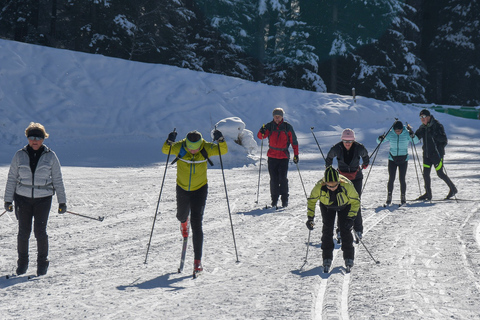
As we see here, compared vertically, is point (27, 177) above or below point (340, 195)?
above

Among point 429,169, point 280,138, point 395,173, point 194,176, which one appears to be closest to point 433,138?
point 429,169

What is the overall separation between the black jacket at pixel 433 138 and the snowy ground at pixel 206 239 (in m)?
1.14

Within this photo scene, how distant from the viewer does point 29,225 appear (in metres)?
6.82

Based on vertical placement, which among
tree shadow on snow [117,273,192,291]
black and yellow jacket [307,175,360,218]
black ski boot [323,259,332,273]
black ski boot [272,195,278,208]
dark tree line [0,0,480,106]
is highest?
dark tree line [0,0,480,106]

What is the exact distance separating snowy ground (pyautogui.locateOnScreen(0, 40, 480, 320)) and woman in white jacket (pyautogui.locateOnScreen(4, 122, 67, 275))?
452mm

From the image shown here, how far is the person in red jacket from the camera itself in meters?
11.3

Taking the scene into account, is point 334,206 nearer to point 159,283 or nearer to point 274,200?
point 159,283

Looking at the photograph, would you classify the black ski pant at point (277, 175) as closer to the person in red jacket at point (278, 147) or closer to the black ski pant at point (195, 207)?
the person in red jacket at point (278, 147)

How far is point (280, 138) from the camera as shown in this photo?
37.2 feet

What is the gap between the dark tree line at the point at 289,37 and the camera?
32.8 metres

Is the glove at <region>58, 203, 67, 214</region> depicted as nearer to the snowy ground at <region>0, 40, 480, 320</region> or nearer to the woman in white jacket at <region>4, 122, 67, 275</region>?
the woman in white jacket at <region>4, 122, 67, 275</region>

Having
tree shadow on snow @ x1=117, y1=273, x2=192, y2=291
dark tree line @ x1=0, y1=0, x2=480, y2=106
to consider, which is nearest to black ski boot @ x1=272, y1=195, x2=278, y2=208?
tree shadow on snow @ x1=117, y1=273, x2=192, y2=291

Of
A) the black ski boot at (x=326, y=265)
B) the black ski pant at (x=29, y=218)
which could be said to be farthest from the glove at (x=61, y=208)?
the black ski boot at (x=326, y=265)

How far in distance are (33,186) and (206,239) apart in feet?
9.83
